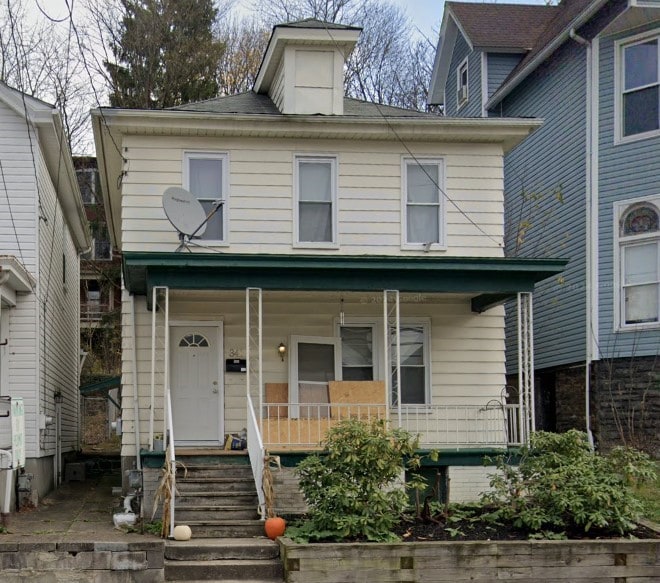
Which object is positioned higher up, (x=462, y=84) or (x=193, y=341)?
(x=462, y=84)

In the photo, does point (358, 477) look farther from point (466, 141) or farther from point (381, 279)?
point (466, 141)

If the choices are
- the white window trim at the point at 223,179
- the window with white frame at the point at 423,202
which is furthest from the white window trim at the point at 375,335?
the white window trim at the point at 223,179

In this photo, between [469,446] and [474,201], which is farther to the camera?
[474,201]

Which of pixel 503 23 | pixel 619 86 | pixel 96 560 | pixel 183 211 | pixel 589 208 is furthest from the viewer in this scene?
pixel 503 23

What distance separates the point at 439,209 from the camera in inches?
611

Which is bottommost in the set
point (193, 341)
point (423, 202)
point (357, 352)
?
point (357, 352)

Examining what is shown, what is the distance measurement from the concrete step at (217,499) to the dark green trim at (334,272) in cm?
285

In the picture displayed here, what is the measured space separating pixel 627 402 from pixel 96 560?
1028 centimetres

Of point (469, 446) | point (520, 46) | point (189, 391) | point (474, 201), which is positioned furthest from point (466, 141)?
point (520, 46)

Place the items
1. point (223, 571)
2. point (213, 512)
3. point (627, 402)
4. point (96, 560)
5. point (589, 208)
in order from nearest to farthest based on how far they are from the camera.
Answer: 1. point (96, 560)
2. point (223, 571)
3. point (213, 512)
4. point (627, 402)
5. point (589, 208)

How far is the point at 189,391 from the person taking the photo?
14.7m

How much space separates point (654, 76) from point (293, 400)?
874 cm

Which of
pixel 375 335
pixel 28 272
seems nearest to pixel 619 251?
pixel 375 335

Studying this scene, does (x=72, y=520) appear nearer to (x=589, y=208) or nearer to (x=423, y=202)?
(x=423, y=202)
